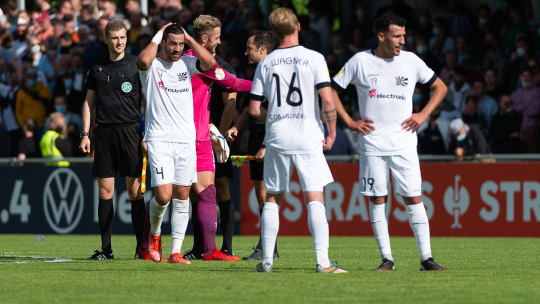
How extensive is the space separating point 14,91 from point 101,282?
1495 cm

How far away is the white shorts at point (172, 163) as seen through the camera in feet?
34.2

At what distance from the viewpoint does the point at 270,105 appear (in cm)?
938

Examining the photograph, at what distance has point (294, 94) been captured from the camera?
9.27 meters

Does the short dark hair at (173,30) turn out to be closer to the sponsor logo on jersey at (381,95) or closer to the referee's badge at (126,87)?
the referee's badge at (126,87)

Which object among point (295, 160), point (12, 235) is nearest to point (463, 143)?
point (12, 235)

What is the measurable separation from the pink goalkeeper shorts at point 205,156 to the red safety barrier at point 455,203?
677 centimetres

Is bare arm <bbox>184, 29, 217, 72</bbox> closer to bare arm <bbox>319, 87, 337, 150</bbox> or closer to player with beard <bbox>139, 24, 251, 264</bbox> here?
player with beard <bbox>139, 24, 251, 264</bbox>

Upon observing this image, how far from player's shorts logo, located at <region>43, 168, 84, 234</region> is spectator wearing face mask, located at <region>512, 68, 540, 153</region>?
7.54 m

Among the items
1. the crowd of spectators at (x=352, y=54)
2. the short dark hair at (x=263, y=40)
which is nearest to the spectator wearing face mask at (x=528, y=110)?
the crowd of spectators at (x=352, y=54)

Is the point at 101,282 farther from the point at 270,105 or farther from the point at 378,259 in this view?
the point at 378,259

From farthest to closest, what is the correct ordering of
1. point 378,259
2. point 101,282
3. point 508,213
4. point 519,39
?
1. point 519,39
2. point 508,213
3. point 378,259
4. point 101,282

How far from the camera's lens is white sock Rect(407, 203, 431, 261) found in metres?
9.76

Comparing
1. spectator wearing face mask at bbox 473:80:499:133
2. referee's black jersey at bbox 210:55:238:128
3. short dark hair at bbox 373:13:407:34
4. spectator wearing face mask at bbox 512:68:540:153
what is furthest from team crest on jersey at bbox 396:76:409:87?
spectator wearing face mask at bbox 473:80:499:133

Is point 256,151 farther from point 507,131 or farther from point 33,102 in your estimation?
point 33,102
